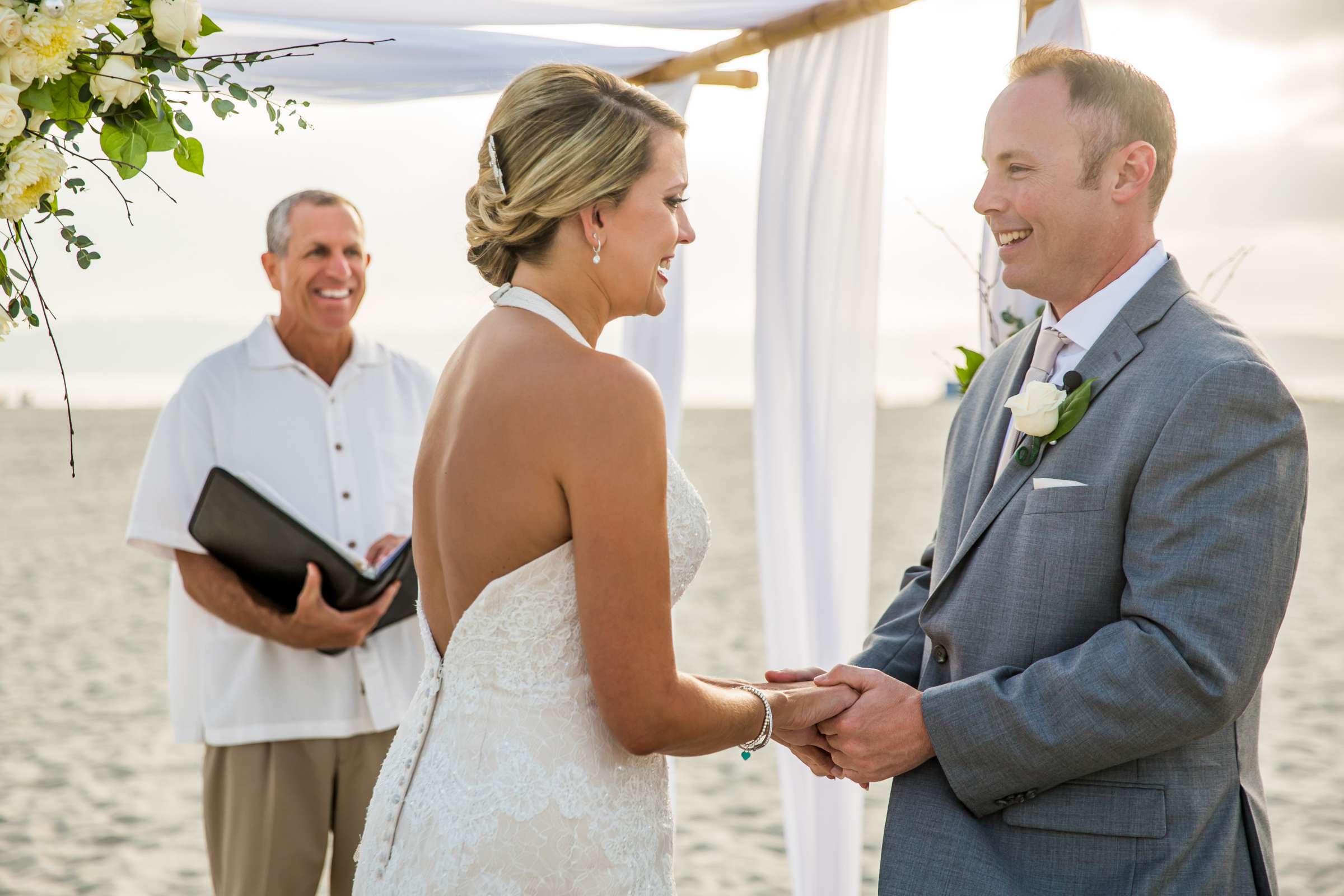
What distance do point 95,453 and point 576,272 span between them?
40367 mm

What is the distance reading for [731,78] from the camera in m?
4.05

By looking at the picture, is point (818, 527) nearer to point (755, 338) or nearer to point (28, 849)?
point (755, 338)

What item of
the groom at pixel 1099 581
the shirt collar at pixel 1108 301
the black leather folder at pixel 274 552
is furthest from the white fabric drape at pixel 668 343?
the shirt collar at pixel 1108 301

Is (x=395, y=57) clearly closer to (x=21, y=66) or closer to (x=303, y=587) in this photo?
(x=303, y=587)

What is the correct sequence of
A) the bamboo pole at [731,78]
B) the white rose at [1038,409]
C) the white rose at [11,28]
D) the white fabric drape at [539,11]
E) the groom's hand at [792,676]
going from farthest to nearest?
the bamboo pole at [731,78] < the white fabric drape at [539,11] < the groom's hand at [792,676] < the white rose at [1038,409] < the white rose at [11,28]

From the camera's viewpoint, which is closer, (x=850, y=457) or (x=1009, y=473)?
(x=1009, y=473)

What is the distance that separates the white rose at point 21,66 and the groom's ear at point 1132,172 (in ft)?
5.82

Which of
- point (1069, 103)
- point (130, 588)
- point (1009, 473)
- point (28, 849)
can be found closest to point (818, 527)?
point (1009, 473)

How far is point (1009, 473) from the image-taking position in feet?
7.22

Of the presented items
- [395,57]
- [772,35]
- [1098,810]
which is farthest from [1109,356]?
[395,57]

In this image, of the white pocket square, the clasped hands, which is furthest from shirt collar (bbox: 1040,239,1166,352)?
the clasped hands

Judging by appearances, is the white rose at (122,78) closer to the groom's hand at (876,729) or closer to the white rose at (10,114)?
the white rose at (10,114)

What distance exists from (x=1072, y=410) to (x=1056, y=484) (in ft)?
0.44

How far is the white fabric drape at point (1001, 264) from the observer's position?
2.91 metres
